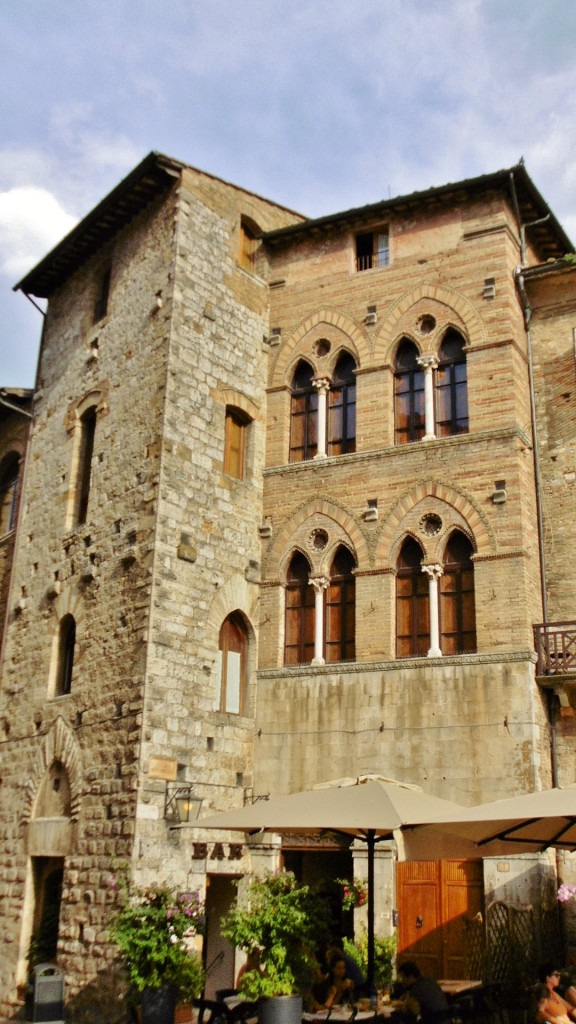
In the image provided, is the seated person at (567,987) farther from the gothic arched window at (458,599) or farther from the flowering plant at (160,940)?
the gothic arched window at (458,599)

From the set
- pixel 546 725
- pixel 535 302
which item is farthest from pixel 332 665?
pixel 535 302

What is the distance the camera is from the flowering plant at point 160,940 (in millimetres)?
12906

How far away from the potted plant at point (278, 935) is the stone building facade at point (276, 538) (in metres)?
3.89

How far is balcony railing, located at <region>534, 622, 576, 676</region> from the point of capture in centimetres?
1503

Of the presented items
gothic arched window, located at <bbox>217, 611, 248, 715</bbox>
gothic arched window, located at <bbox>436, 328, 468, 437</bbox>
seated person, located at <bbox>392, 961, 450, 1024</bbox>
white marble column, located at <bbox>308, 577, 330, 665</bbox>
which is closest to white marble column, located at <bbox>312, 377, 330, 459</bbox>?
gothic arched window, located at <bbox>436, 328, 468, 437</bbox>

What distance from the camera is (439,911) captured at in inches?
579

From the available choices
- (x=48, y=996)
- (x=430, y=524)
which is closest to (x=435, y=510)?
(x=430, y=524)

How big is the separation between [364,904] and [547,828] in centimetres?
476

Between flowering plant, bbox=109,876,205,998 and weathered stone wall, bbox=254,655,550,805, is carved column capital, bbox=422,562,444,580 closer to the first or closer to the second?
weathered stone wall, bbox=254,655,550,805

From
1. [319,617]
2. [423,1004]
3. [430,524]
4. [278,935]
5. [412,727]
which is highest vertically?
[430,524]

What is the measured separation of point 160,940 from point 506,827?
201 inches

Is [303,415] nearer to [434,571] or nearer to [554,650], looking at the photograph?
[434,571]

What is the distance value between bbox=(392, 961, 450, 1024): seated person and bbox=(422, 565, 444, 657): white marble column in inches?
254

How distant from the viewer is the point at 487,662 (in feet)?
50.1
